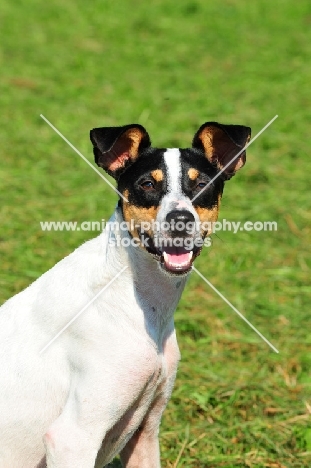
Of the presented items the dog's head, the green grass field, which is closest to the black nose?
the dog's head

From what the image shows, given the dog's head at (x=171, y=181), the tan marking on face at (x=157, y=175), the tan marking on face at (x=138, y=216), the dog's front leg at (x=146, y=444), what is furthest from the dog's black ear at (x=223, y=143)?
the dog's front leg at (x=146, y=444)

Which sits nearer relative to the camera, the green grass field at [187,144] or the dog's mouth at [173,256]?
the dog's mouth at [173,256]

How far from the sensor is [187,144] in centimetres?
1098

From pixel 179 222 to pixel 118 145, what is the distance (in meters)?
0.68

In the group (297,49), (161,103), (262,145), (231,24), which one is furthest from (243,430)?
(231,24)

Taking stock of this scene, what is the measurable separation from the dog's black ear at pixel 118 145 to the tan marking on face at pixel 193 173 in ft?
1.14

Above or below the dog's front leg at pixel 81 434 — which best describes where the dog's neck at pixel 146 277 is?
above

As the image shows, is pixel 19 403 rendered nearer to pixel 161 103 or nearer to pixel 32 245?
pixel 32 245

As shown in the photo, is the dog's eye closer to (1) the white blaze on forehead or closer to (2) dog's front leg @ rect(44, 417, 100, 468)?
(1) the white blaze on forehead

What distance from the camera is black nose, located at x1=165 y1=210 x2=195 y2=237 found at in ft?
14.3

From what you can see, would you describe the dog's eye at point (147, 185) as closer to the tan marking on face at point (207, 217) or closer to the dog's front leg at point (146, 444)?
the tan marking on face at point (207, 217)

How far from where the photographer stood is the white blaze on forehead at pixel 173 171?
180 inches

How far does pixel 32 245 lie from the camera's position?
8664mm

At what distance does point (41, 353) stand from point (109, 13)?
11778mm
